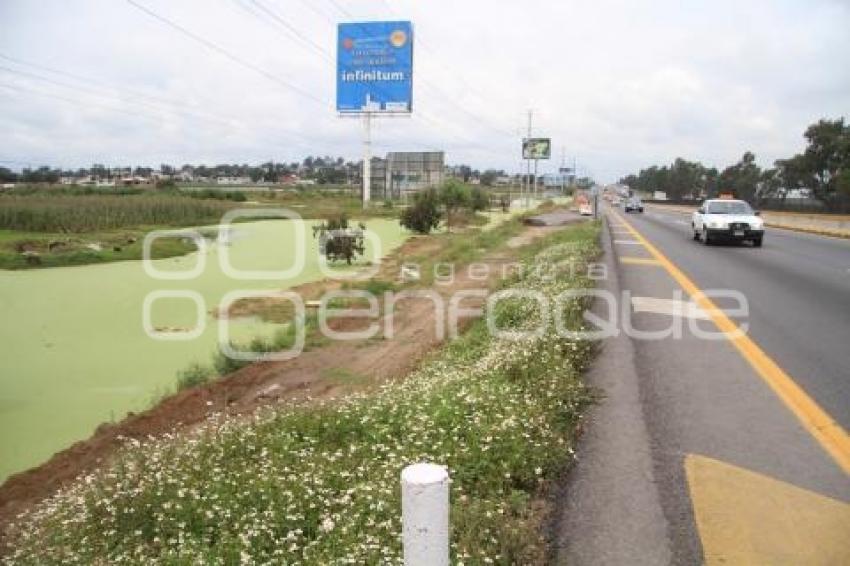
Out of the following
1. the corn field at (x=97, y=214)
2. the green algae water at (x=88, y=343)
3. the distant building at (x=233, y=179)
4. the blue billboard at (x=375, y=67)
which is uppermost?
the blue billboard at (x=375, y=67)

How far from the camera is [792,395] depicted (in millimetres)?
7035

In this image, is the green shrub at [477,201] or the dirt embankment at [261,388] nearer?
the dirt embankment at [261,388]

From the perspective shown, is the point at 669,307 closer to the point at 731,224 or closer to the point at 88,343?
the point at 88,343

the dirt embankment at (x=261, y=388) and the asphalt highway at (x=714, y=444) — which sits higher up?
the asphalt highway at (x=714, y=444)

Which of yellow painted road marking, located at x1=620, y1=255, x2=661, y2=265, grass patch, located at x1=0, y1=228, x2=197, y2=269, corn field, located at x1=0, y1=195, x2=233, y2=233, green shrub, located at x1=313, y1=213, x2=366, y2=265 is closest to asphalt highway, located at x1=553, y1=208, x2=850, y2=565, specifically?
yellow painted road marking, located at x1=620, y1=255, x2=661, y2=265

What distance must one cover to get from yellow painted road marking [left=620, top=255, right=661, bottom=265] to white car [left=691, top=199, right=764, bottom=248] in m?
6.61

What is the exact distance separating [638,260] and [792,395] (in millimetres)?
13632

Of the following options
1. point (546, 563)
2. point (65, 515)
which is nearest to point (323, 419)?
point (65, 515)

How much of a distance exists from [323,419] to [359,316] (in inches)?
378

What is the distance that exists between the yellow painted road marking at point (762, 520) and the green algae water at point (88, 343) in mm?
7438

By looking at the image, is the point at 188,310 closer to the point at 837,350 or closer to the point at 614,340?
the point at 614,340

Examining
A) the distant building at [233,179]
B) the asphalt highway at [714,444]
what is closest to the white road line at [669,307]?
the asphalt highway at [714,444]

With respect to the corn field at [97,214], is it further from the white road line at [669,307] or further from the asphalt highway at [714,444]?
the asphalt highway at [714,444]

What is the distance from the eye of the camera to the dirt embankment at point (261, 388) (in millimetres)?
7969
